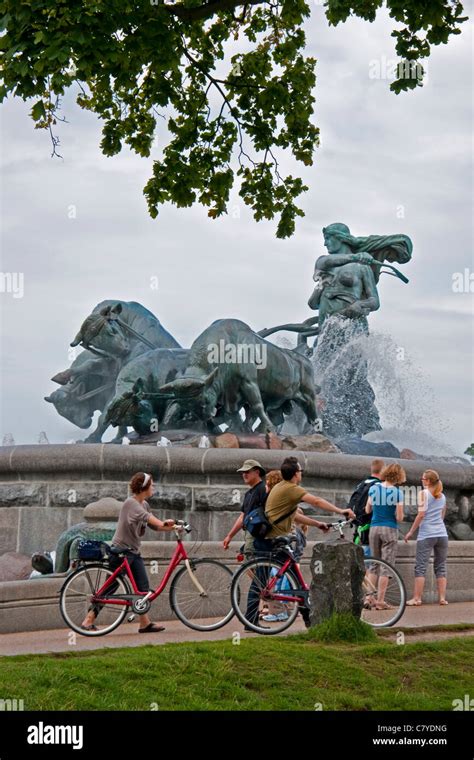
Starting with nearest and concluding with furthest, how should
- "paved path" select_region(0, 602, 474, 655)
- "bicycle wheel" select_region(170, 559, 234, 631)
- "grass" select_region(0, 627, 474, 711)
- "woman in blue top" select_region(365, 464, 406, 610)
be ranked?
1. "grass" select_region(0, 627, 474, 711)
2. "paved path" select_region(0, 602, 474, 655)
3. "bicycle wheel" select_region(170, 559, 234, 631)
4. "woman in blue top" select_region(365, 464, 406, 610)

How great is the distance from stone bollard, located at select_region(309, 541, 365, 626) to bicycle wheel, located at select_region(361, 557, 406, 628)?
1.33 metres

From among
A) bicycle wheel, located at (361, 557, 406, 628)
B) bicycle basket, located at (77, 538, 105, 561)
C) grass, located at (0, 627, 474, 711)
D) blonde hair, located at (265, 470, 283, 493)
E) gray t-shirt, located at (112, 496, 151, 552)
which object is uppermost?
blonde hair, located at (265, 470, 283, 493)

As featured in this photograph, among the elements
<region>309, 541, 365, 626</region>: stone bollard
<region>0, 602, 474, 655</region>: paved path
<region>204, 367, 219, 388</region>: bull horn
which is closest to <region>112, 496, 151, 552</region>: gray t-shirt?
<region>0, 602, 474, 655</region>: paved path

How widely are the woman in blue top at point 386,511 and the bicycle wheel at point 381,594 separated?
1.69 meters

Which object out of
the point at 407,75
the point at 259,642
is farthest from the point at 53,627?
the point at 407,75

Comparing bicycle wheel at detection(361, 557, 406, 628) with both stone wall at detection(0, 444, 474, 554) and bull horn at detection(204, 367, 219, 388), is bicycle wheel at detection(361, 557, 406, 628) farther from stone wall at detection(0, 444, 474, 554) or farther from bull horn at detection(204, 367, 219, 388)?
bull horn at detection(204, 367, 219, 388)

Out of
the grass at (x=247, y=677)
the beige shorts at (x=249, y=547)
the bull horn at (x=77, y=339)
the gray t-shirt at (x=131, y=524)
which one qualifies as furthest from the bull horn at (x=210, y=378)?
the grass at (x=247, y=677)

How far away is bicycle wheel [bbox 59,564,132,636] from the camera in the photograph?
1159 cm

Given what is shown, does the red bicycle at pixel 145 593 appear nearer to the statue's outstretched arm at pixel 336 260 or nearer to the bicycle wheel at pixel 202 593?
the bicycle wheel at pixel 202 593

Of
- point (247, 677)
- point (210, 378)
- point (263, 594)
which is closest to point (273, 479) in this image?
point (263, 594)

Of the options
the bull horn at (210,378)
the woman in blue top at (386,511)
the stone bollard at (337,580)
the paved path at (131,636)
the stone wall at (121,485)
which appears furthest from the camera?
the bull horn at (210,378)

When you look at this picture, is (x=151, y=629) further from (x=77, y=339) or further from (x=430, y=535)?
(x=77, y=339)

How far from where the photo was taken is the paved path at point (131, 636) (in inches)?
425

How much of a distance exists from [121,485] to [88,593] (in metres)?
6.47
